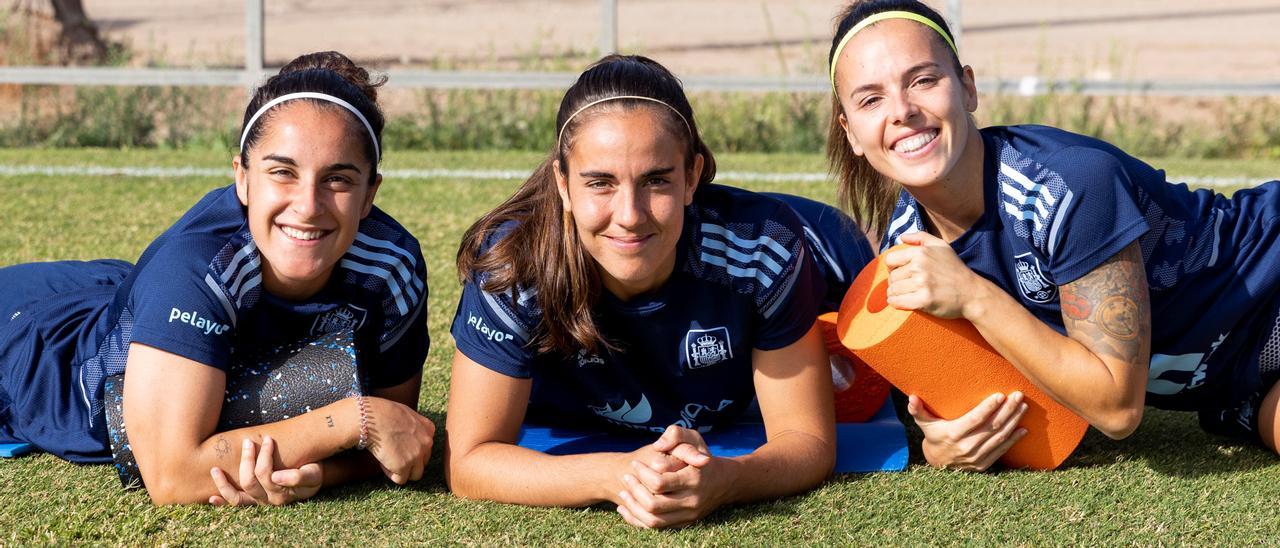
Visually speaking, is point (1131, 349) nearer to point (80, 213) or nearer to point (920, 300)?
point (920, 300)

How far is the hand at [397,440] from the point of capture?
334 centimetres

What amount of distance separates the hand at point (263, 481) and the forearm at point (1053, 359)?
1664 mm

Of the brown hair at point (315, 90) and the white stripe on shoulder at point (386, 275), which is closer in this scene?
the brown hair at point (315, 90)

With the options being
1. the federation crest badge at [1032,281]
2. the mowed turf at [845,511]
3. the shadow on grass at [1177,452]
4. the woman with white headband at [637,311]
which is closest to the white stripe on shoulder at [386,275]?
the woman with white headband at [637,311]

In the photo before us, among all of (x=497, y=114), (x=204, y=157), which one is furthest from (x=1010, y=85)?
(x=204, y=157)

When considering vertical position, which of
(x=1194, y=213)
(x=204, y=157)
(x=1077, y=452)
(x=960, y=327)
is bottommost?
(x=204, y=157)

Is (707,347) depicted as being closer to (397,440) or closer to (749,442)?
(749,442)

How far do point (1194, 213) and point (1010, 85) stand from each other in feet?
20.4

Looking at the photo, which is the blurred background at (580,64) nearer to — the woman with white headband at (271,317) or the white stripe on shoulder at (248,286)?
the woman with white headband at (271,317)

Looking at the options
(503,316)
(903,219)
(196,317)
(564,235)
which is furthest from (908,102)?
(196,317)

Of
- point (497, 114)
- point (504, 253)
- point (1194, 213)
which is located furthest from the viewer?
point (497, 114)

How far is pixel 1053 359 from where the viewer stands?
3.19 meters

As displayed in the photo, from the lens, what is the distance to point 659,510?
3096 mm

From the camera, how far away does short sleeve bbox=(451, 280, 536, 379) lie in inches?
130
